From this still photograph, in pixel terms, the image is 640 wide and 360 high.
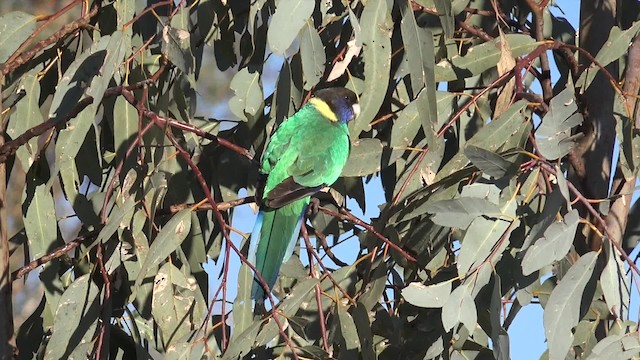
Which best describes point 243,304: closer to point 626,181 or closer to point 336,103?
point 336,103

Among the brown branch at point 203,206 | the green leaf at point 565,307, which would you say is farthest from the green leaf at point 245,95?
the green leaf at point 565,307

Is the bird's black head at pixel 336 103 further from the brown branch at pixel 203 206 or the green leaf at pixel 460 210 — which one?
the green leaf at pixel 460 210

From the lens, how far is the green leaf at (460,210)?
5.88ft

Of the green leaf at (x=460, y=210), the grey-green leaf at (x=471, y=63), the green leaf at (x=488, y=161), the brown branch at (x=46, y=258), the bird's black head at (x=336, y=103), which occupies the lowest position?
the green leaf at (x=460, y=210)

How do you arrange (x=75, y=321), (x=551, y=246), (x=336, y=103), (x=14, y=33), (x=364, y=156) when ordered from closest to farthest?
(x=551, y=246)
(x=75, y=321)
(x=364, y=156)
(x=14, y=33)
(x=336, y=103)

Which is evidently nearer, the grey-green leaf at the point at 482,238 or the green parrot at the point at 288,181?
the grey-green leaf at the point at 482,238

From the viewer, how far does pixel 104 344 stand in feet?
6.99

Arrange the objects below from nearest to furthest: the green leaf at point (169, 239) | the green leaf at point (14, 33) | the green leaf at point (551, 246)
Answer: the green leaf at point (551, 246) < the green leaf at point (169, 239) < the green leaf at point (14, 33)

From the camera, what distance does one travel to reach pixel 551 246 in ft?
5.66

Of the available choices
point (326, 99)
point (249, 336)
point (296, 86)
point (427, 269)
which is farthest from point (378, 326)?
point (326, 99)

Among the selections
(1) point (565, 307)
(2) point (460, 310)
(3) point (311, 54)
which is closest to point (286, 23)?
(3) point (311, 54)

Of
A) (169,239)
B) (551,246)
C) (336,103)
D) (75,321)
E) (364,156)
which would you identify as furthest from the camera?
(336,103)

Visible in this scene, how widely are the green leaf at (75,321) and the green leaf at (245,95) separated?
52 cm

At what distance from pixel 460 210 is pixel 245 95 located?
2.30ft
